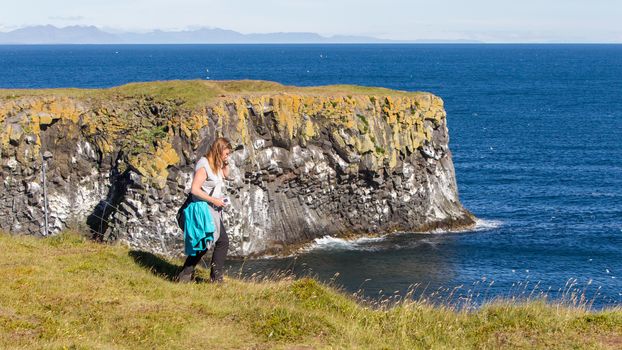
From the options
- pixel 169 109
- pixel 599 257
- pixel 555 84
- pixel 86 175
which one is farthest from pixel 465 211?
pixel 555 84

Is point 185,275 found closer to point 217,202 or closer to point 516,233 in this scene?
point 217,202

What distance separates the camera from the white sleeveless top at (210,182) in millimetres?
15367

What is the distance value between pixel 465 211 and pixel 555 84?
136 metres

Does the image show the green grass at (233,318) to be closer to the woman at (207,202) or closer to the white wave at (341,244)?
the woman at (207,202)

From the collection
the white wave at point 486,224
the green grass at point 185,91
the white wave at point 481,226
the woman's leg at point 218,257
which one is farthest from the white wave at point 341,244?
the woman's leg at point 218,257

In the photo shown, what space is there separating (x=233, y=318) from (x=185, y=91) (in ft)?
121

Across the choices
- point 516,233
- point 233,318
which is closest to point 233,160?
point 516,233

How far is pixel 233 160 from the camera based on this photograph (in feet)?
150

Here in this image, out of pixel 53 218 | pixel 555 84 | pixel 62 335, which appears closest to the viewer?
pixel 62 335

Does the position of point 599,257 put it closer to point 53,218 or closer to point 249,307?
point 53,218

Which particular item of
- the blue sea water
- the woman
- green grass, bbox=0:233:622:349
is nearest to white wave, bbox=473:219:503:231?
the blue sea water

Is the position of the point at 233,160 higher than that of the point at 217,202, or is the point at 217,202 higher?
the point at 217,202

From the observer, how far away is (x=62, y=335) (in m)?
11.9

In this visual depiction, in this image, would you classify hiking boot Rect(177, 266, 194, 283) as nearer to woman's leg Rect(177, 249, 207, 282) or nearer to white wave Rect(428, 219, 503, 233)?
woman's leg Rect(177, 249, 207, 282)
